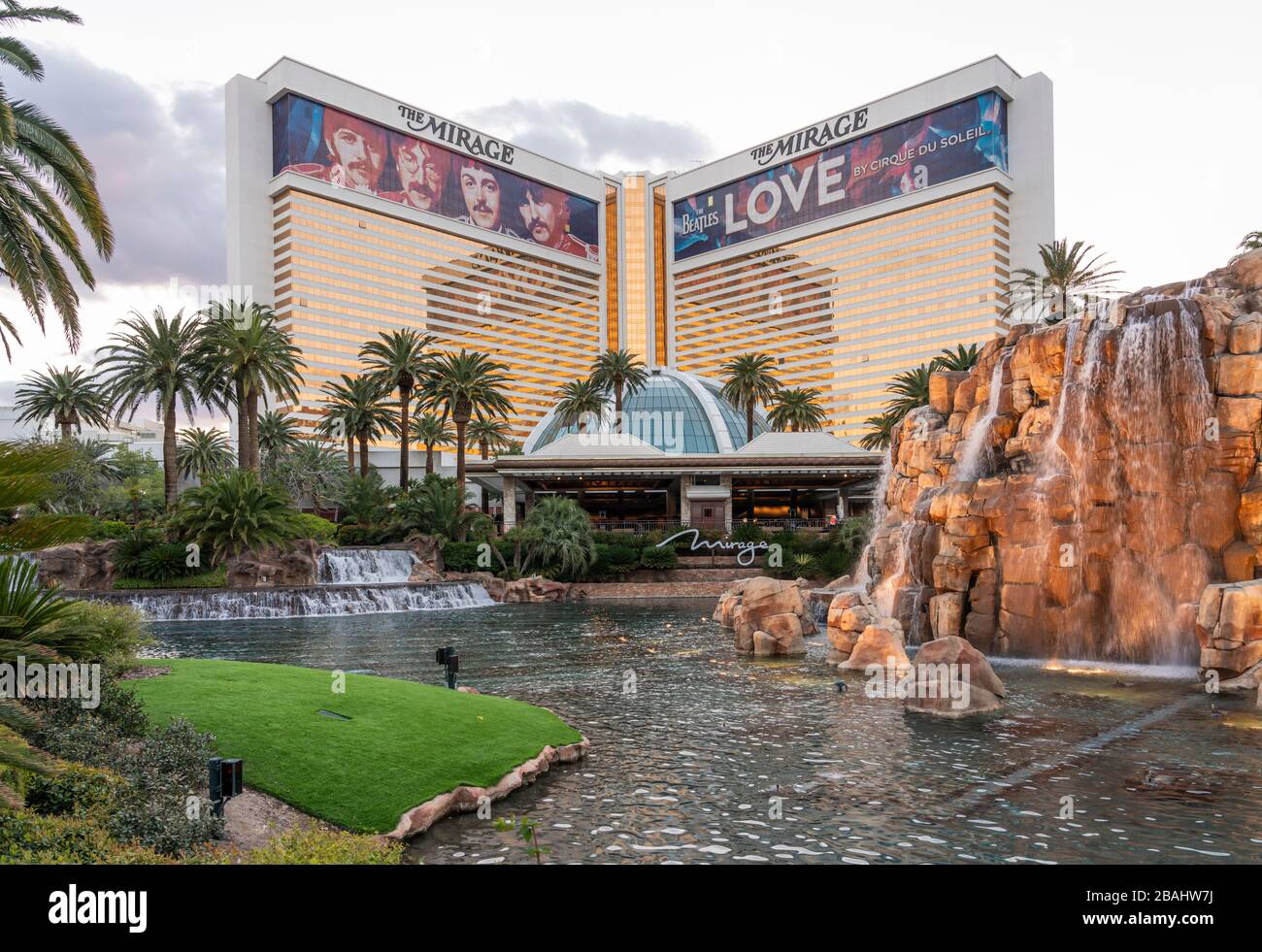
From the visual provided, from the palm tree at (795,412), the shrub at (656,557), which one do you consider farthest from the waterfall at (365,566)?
the palm tree at (795,412)

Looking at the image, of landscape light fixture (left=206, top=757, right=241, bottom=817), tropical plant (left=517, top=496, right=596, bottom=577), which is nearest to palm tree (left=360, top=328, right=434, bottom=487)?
tropical plant (left=517, top=496, right=596, bottom=577)

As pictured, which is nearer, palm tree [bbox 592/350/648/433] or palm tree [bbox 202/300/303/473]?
palm tree [bbox 202/300/303/473]

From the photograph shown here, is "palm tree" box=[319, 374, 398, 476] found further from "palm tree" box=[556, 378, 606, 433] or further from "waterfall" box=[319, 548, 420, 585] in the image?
"palm tree" box=[556, 378, 606, 433]

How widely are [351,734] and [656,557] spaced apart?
4702 centimetres

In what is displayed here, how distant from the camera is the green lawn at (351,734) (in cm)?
1026

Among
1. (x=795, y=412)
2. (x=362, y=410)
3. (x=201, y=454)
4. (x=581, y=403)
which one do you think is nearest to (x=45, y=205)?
(x=362, y=410)

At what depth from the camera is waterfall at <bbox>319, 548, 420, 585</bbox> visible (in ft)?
164

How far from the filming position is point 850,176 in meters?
158

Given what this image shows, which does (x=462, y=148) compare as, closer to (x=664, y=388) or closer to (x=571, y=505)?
(x=664, y=388)

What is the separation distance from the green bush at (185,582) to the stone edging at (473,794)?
38.8m

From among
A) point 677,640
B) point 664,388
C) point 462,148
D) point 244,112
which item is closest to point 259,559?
point 677,640

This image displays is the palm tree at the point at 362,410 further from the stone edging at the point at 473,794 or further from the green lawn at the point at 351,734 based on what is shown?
the stone edging at the point at 473,794

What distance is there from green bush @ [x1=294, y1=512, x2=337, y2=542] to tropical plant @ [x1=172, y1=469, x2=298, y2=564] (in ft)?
7.07
